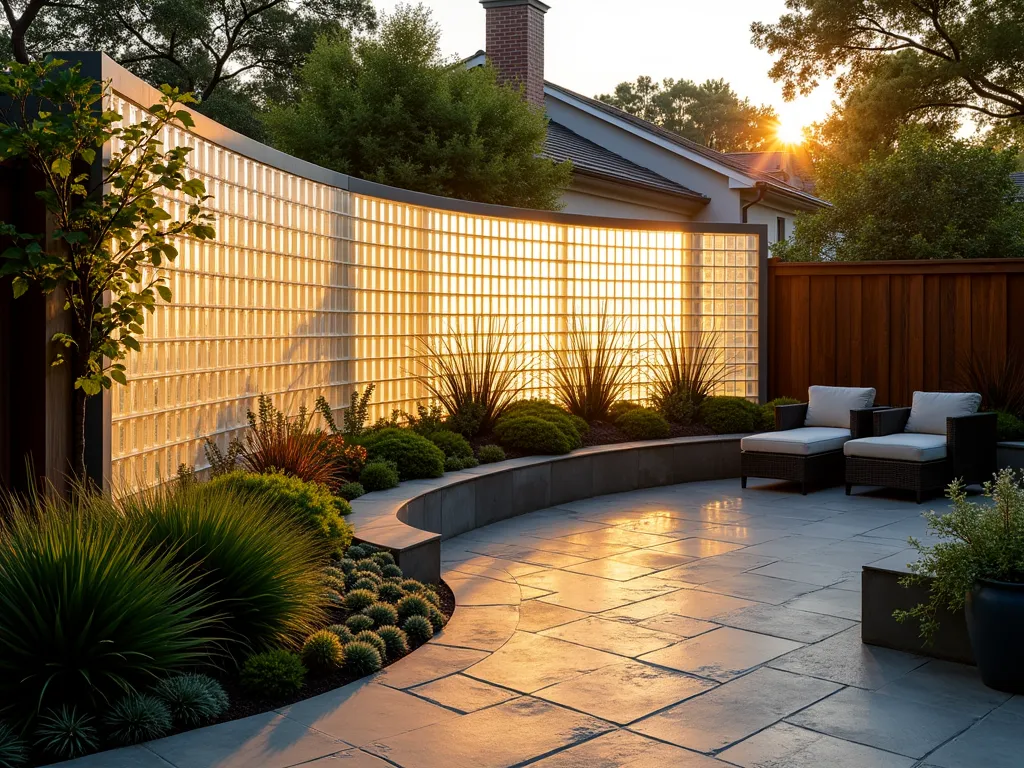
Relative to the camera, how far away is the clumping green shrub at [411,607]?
4.92m

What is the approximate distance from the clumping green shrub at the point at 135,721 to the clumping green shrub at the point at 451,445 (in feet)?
16.3

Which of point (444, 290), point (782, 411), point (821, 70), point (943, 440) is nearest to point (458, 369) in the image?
point (444, 290)

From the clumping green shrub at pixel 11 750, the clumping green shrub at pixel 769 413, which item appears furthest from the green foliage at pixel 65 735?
the clumping green shrub at pixel 769 413

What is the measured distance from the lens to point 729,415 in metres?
10.8

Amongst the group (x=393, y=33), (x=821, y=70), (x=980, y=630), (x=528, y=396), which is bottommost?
(x=980, y=630)

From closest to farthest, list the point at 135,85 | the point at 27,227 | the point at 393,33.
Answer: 1. the point at 27,227
2. the point at 135,85
3. the point at 393,33

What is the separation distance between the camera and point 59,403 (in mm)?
4902

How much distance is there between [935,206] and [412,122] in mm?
7551

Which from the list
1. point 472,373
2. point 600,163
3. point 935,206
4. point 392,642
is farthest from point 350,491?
point 600,163

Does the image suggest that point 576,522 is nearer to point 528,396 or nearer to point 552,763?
point 528,396

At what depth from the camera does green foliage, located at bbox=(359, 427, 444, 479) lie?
7680 millimetres

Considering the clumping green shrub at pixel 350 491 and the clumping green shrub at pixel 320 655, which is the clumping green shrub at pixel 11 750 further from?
the clumping green shrub at pixel 350 491

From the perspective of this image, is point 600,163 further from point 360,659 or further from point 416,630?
point 360,659

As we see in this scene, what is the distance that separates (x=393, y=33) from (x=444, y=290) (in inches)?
243
